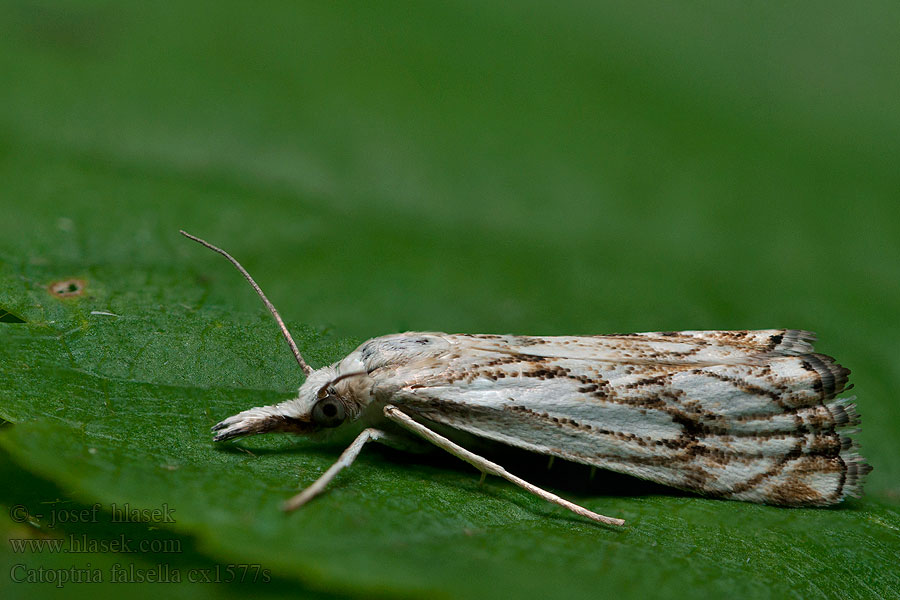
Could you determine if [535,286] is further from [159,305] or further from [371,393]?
[159,305]

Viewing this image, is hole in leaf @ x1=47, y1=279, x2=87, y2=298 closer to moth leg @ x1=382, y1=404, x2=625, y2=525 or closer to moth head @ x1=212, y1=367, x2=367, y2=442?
moth head @ x1=212, y1=367, x2=367, y2=442

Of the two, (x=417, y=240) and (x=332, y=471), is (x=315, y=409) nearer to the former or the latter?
(x=332, y=471)

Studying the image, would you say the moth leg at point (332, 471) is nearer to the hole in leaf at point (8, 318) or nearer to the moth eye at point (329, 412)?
the moth eye at point (329, 412)

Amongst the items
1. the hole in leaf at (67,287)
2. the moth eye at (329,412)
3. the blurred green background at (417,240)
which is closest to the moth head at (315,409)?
the moth eye at (329,412)

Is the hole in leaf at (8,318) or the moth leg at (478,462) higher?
the hole in leaf at (8,318)

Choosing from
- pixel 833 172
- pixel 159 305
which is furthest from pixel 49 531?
pixel 833 172

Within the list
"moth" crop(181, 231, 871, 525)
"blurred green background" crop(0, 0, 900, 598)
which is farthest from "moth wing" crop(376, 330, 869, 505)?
"blurred green background" crop(0, 0, 900, 598)

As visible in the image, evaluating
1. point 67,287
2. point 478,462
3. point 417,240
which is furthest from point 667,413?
point 67,287
